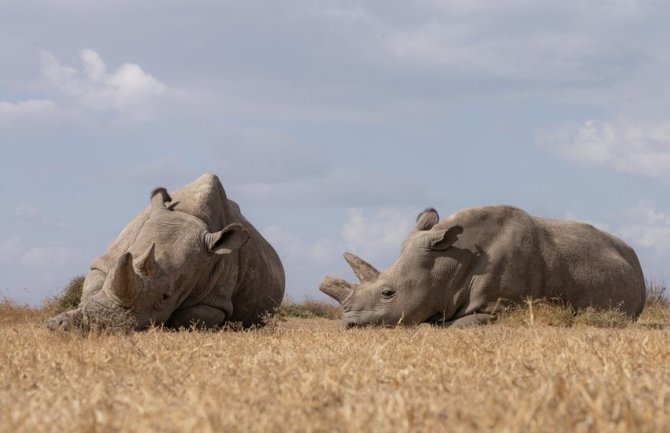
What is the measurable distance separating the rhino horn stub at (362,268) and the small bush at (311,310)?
479 centimetres

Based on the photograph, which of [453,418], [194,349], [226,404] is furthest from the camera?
[194,349]

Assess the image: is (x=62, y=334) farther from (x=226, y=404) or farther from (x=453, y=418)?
(x=453, y=418)

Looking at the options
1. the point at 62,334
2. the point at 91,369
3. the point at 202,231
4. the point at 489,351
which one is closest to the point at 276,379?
the point at 91,369

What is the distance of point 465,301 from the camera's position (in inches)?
442

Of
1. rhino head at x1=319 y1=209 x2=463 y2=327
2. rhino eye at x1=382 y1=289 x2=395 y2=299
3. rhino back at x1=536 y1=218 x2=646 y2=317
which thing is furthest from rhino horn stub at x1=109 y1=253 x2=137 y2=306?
rhino back at x1=536 y1=218 x2=646 y2=317

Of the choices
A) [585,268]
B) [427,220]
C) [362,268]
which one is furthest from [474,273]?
[585,268]

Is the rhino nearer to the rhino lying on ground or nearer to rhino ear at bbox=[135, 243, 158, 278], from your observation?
rhino ear at bbox=[135, 243, 158, 278]

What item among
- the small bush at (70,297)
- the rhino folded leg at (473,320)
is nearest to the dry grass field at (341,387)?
the rhino folded leg at (473,320)

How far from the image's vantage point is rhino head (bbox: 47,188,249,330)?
849cm

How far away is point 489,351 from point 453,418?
2.20 metres

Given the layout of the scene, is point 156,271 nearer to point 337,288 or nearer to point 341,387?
point 337,288

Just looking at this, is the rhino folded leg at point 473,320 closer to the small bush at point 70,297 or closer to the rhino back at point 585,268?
the rhino back at point 585,268

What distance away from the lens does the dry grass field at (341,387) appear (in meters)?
3.08

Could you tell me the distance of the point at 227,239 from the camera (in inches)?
388
